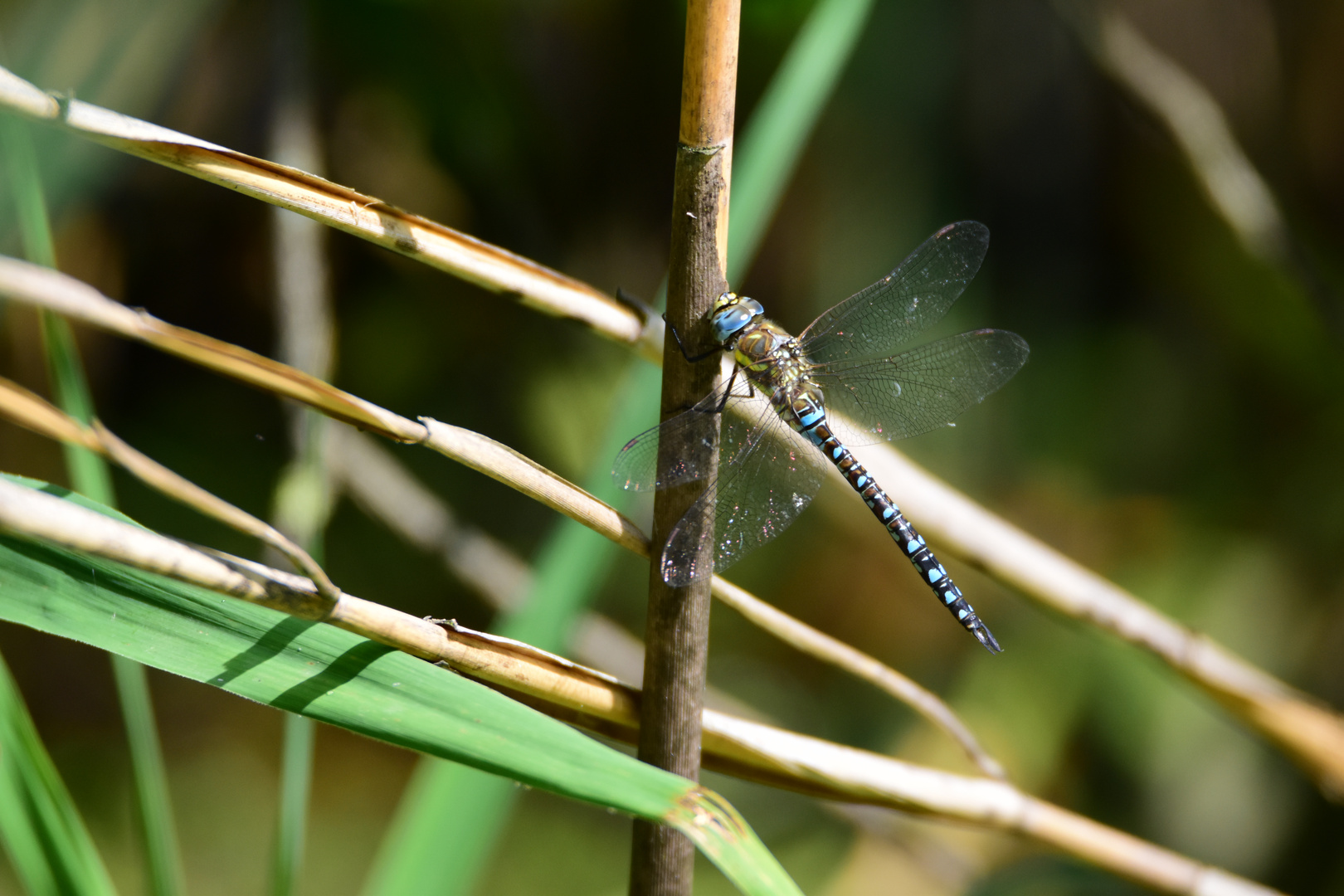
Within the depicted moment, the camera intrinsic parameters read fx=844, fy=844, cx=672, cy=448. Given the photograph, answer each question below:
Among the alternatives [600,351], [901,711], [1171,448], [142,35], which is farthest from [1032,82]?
[142,35]

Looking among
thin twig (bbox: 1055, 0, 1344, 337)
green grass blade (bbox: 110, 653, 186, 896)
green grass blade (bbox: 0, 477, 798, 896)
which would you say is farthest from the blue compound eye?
thin twig (bbox: 1055, 0, 1344, 337)

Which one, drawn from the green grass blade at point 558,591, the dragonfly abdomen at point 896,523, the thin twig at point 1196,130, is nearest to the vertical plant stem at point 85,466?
the green grass blade at point 558,591

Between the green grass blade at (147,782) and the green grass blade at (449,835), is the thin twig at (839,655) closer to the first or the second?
the green grass blade at (449,835)

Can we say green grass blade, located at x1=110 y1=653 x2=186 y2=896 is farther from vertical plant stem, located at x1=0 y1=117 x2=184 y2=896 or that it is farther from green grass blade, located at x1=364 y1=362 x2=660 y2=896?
green grass blade, located at x1=364 y1=362 x2=660 y2=896

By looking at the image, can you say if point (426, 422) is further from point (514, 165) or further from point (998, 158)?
Answer: point (998, 158)

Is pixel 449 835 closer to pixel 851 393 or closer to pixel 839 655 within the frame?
pixel 839 655

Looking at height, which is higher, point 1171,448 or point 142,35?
point 142,35

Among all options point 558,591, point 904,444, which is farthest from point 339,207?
point 904,444
